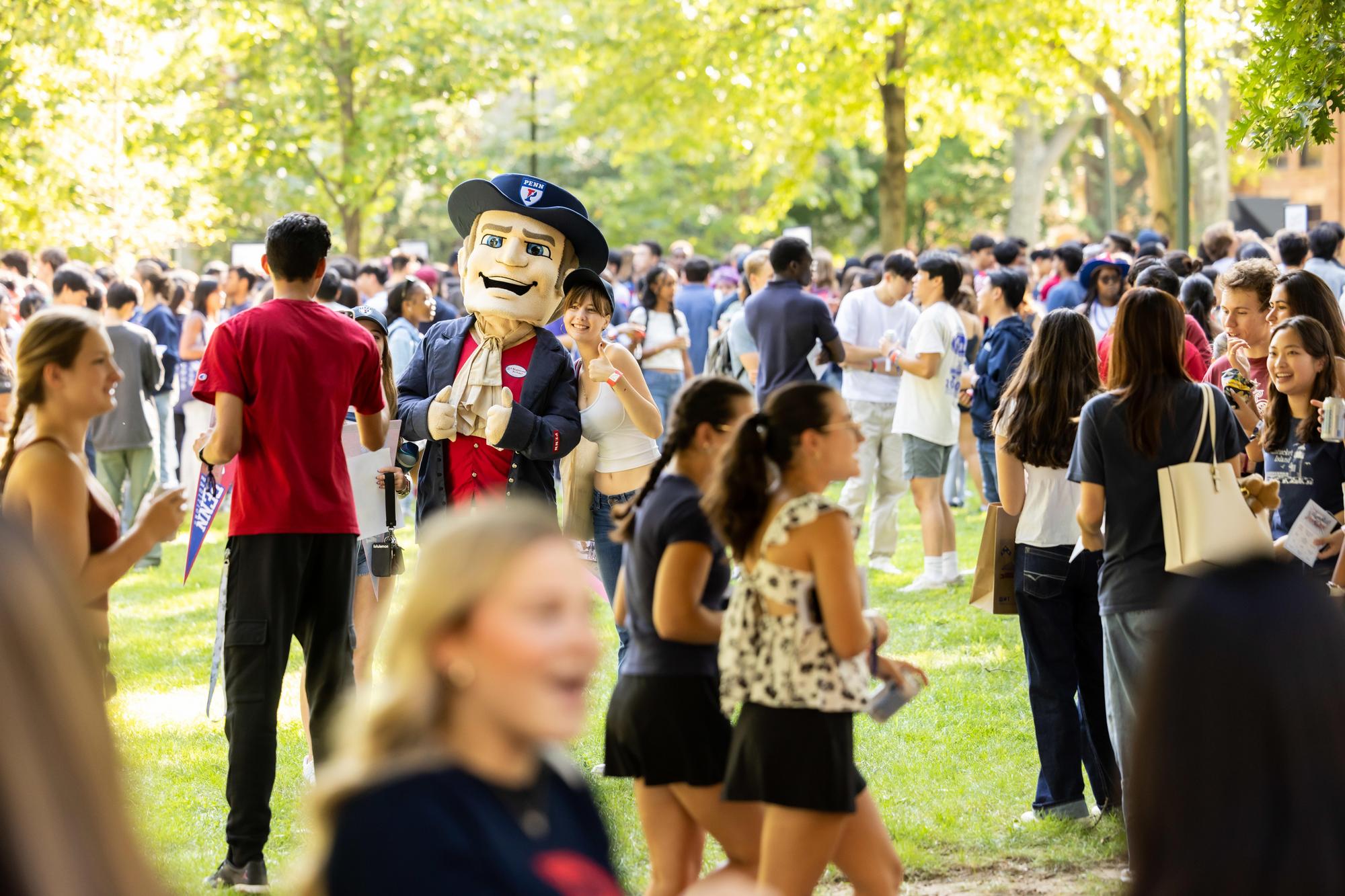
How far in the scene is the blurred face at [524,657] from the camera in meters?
2.20

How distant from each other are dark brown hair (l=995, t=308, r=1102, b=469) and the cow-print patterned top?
2.25 meters

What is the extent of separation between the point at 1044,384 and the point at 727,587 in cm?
209

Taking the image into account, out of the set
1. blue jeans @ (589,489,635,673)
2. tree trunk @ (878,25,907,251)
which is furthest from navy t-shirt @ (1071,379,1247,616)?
tree trunk @ (878,25,907,251)

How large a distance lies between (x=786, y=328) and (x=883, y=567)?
77.1 inches

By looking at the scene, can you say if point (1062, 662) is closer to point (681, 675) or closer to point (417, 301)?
point (681, 675)

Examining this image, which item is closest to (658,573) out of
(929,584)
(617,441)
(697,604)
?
(697,604)

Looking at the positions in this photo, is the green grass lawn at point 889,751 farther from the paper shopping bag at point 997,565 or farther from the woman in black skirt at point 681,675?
the paper shopping bag at point 997,565

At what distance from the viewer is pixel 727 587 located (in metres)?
4.22

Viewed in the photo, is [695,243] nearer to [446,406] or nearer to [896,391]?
[896,391]

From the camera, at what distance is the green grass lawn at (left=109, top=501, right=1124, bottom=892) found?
18.8ft

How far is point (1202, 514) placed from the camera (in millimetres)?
4824

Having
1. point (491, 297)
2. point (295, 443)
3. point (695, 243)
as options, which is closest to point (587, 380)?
Result: point (491, 297)

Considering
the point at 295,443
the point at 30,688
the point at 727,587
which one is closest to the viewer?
the point at 30,688

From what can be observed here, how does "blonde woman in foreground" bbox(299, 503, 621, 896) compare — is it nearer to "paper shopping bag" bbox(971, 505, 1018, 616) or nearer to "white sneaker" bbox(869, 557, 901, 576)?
"paper shopping bag" bbox(971, 505, 1018, 616)
